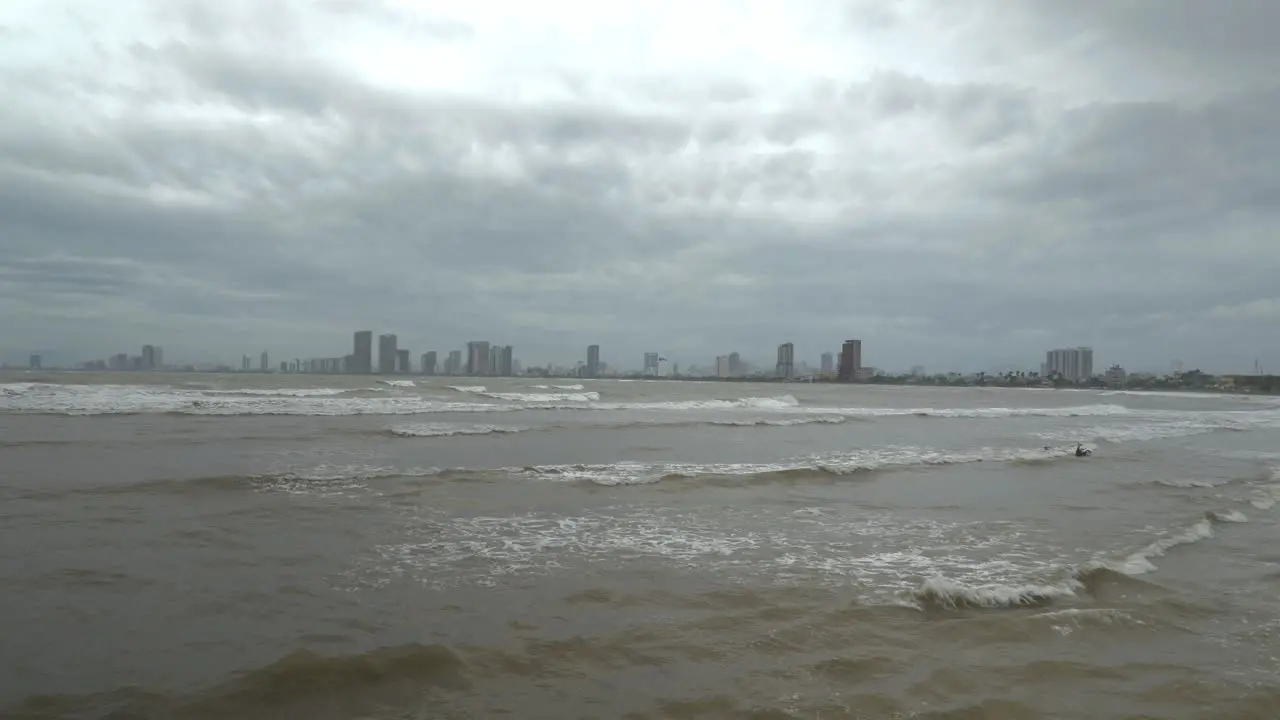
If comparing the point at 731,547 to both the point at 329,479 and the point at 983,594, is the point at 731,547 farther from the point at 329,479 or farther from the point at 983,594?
the point at 329,479

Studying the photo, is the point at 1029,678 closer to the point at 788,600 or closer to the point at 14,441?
the point at 788,600

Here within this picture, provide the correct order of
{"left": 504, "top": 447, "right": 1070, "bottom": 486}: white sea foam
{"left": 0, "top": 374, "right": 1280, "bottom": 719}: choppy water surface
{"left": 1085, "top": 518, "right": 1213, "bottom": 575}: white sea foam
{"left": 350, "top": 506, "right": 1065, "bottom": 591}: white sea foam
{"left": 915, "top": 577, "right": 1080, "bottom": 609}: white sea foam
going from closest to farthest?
{"left": 0, "top": 374, "right": 1280, "bottom": 719}: choppy water surface < {"left": 915, "top": 577, "right": 1080, "bottom": 609}: white sea foam < {"left": 350, "top": 506, "right": 1065, "bottom": 591}: white sea foam < {"left": 1085, "top": 518, "right": 1213, "bottom": 575}: white sea foam < {"left": 504, "top": 447, "right": 1070, "bottom": 486}: white sea foam

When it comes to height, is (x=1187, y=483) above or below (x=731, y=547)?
above

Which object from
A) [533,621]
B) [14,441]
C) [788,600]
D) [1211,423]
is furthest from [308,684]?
[1211,423]

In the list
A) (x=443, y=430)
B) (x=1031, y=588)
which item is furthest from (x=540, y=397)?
(x=1031, y=588)

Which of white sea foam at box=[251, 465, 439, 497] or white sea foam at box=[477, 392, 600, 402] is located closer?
white sea foam at box=[251, 465, 439, 497]

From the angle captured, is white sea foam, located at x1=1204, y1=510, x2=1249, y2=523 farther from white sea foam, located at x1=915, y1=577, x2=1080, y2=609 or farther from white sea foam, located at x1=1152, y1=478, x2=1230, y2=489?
white sea foam, located at x1=915, y1=577, x2=1080, y2=609

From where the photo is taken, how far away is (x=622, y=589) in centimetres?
675

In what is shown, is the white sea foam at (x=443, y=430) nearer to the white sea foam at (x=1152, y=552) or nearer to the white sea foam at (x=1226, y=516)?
the white sea foam at (x=1152, y=552)

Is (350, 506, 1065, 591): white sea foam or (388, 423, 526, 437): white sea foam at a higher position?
(388, 423, 526, 437): white sea foam

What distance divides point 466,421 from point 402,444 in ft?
26.4

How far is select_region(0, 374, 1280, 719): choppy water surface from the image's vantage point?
4.54 metres

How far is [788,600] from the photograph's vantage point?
645 centimetres

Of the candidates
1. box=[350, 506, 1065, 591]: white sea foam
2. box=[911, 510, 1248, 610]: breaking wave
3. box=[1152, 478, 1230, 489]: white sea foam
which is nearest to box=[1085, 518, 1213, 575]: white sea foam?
box=[911, 510, 1248, 610]: breaking wave
